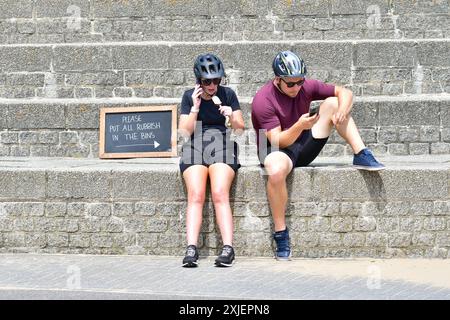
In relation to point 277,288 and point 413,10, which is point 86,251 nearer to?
point 277,288

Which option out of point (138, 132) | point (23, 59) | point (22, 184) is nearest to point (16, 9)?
point (23, 59)

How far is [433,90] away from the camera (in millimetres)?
13227

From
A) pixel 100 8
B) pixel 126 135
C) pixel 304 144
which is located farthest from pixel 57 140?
pixel 304 144

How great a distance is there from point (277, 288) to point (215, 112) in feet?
7.47

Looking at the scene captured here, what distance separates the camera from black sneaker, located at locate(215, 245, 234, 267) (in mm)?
9109

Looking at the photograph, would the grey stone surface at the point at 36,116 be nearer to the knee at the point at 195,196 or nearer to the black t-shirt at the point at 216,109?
the black t-shirt at the point at 216,109

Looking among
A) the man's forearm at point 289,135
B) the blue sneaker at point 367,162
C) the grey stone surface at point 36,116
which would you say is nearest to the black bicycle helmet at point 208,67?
the man's forearm at point 289,135

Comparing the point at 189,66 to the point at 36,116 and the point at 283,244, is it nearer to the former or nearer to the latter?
the point at 36,116

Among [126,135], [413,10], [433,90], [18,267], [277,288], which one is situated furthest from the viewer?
[413,10]

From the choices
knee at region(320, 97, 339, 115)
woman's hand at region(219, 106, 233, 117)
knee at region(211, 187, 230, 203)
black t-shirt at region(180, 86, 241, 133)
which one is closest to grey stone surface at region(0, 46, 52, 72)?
black t-shirt at region(180, 86, 241, 133)

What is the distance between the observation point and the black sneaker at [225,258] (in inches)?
359

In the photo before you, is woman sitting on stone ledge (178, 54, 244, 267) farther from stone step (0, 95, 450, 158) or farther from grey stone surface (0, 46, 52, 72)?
grey stone surface (0, 46, 52, 72)

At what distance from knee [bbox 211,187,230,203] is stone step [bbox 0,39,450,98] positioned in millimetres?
4064

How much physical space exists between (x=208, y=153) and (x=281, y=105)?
0.82 m
